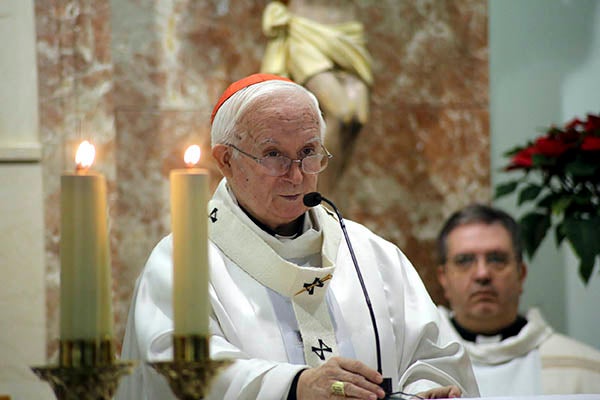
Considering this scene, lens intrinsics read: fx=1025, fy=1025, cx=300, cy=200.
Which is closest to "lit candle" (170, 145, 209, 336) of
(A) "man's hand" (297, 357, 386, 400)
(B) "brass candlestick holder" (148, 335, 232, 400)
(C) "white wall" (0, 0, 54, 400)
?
(B) "brass candlestick holder" (148, 335, 232, 400)

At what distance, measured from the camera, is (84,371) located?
128cm

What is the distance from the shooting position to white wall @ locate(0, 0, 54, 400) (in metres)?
4.93

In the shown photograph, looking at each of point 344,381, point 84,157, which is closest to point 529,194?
point 344,381

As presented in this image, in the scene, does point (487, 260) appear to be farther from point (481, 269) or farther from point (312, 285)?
point (312, 285)

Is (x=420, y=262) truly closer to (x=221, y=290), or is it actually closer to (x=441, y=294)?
(x=441, y=294)

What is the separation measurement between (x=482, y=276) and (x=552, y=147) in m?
0.73

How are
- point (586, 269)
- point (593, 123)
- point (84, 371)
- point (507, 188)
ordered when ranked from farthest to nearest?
1. point (507, 188)
2. point (586, 269)
3. point (593, 123)
4. point (84, 371)

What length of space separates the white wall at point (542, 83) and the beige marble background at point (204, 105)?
26cm

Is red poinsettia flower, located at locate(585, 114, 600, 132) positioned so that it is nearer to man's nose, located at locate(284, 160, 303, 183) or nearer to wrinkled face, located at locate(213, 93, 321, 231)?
wrinkled face, located at locate(213, 93, 321, 231)

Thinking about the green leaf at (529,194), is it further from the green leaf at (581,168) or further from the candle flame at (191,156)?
the candle flame at (191,156)

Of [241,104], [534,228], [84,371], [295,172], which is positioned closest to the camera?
[84,371]

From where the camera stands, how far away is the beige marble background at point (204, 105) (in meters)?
5.16

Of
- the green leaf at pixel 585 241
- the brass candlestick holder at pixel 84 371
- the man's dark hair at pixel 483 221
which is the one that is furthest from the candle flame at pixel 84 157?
the green leaf at pixel 585 241

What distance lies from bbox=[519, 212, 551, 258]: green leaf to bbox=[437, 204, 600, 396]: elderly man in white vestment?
270 millimetres
